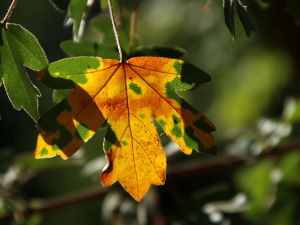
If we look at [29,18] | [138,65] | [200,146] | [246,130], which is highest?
[138,65]

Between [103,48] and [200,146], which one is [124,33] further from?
[200,146]

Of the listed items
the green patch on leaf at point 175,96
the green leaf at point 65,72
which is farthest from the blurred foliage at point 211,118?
the green patch on leaf at point 175,96

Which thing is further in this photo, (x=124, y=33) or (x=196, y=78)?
(x=124, y=33)

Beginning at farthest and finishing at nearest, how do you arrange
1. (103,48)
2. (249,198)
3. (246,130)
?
(246,130) → (249,198) → (103,48)

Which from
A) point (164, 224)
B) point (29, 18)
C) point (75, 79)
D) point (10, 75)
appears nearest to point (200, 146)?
point (75, 79)

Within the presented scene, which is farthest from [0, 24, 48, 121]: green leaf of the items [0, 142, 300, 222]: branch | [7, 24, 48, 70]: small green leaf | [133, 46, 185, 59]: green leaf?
[0, 142, 300, 222]: branch

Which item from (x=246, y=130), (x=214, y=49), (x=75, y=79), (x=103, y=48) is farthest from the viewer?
(x=214, y=49)
